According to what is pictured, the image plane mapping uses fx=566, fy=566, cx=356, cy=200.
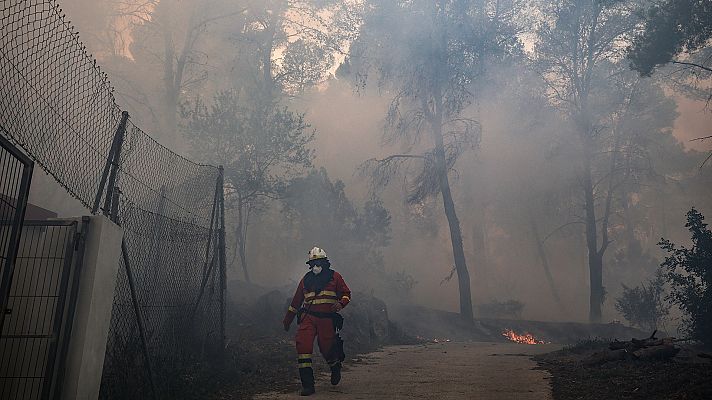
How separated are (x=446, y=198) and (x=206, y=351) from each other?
54.2 ft

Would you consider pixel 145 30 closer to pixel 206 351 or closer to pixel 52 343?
pixel 206 351

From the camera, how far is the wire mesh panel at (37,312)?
427 cm

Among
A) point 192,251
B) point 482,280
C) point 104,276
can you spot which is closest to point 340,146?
point 482,280

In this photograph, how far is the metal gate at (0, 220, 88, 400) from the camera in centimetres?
425

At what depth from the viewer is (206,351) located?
25.7ft

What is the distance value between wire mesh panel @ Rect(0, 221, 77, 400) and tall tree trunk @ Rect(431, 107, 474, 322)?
60.8ft

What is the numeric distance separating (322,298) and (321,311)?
172 millimetres

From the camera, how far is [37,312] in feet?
14.8

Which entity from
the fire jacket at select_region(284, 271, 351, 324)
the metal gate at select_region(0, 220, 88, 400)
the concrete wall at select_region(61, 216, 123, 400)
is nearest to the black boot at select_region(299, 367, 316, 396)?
the fire jacket at select_region(284, 271, 351, 324)

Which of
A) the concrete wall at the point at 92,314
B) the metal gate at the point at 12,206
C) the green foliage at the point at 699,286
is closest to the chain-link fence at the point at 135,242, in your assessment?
the concrete wall at the point at 92,314

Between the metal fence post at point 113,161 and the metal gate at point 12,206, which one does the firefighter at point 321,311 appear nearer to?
the metal fence post at point 113,161

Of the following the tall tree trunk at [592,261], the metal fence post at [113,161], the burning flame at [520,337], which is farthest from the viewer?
the tall tree trunk at [592,261]

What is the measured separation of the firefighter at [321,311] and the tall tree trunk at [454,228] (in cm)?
1502

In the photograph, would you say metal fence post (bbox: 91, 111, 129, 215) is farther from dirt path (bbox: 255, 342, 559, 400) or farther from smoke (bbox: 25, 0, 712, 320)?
smoke (bbox: 25, 0, 712, 320)
